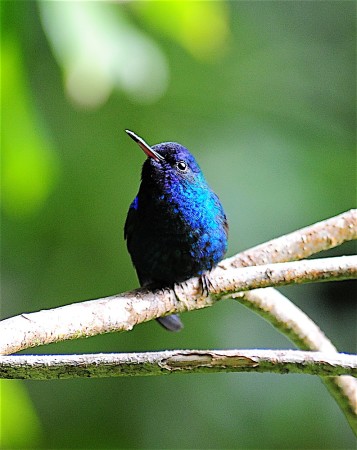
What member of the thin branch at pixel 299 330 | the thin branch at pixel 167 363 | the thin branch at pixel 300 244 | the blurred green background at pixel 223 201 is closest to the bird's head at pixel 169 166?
the thin branch at pixel 300 244

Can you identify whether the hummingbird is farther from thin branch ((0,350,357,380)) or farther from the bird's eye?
thin branch ((0,350,357,380))

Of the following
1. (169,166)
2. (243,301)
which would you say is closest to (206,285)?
(243,301)

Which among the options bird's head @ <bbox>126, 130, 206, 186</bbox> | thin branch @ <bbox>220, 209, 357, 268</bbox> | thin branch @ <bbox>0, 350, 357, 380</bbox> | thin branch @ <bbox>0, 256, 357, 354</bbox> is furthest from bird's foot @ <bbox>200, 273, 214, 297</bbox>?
thin branch @ <bbox>0, 350, 357, 380</bbox>

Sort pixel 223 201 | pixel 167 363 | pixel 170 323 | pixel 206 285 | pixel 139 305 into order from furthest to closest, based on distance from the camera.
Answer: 1. pixel 223 201
2. pixel 170 323
3. pixel 206 285
4. pixel 139 305
5. pixel 167 363

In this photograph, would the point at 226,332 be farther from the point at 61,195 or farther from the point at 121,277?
the point at 61,195

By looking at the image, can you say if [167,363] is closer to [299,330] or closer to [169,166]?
[299,330]

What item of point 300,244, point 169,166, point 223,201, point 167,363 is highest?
point 223,201

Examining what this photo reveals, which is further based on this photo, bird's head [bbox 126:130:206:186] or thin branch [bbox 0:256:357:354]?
bird's head [bbox 126:130:206:186]
